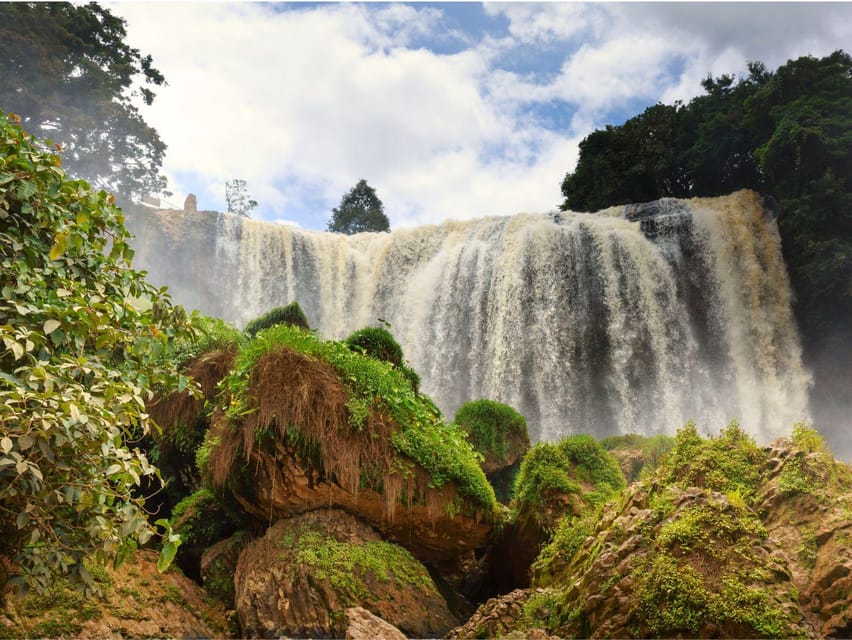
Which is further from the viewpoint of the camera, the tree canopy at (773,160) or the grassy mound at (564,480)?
the tree canopy at (773,160)

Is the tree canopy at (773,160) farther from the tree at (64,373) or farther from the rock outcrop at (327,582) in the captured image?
the tree at (64,373)

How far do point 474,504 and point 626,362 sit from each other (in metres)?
15.1

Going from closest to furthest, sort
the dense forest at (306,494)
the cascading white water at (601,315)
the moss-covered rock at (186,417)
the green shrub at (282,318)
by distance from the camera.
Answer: the dense forest at (306,494) → the moss-covered rock at (186,417) → the green shrub at (282,318) → the cascading white water at (601,315)

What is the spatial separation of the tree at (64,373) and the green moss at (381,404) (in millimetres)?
1603

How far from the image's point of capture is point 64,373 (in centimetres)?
352

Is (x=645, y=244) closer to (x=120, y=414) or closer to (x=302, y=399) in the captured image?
(x=302, y=399)

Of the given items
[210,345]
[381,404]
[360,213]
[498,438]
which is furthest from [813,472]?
[360,213]

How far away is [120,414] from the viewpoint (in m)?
3.57

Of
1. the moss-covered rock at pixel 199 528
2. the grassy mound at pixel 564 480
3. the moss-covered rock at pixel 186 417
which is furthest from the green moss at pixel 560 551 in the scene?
the moss-covered rock at pixel 186 417

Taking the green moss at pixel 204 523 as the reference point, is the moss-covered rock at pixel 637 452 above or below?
above

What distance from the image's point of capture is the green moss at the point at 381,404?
6117 mm

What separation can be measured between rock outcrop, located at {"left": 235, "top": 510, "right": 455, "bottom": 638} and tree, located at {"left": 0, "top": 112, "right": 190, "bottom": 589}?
1.91 m

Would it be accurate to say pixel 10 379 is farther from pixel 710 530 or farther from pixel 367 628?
pixel 710 530

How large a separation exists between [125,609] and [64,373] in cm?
260
